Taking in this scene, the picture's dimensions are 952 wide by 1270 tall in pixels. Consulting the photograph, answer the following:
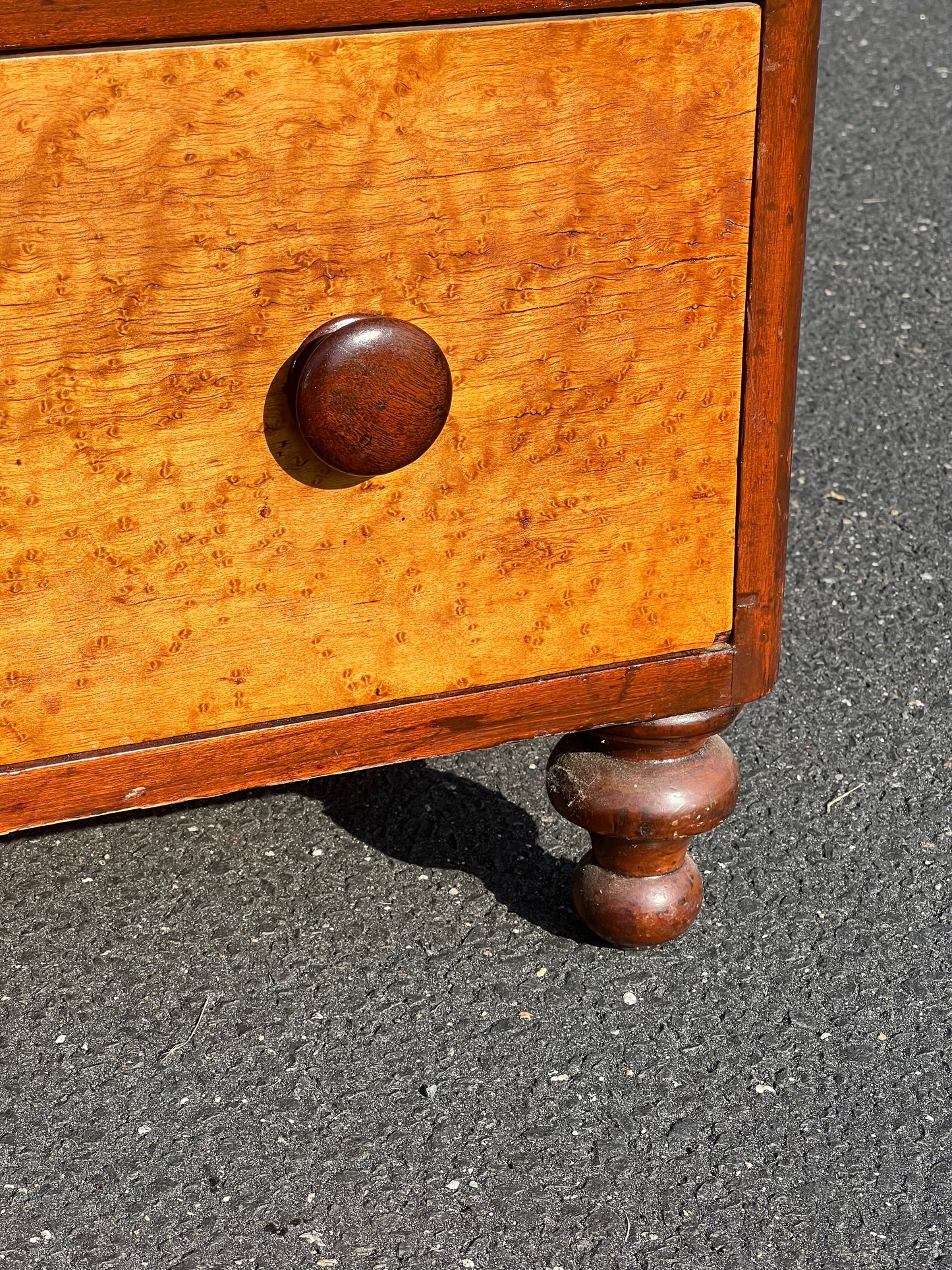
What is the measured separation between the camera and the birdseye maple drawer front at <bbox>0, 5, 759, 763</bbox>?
0.96 m

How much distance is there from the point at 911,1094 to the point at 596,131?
75 centimetres

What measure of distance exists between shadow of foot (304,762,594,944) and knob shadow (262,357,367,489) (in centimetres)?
52

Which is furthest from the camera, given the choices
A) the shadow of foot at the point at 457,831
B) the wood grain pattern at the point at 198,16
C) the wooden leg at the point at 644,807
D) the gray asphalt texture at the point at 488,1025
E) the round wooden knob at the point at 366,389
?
the shadow of foot at the point at 457,831

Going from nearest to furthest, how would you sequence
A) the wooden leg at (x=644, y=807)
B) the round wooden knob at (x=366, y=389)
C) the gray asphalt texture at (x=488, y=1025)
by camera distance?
the round wooden knob at (x=366, y=389)
the gray asphalt texture at (x=488, y=1025)
the wooden leg at (x=644, y=807)

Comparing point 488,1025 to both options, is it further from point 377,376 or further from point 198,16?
point 198,16

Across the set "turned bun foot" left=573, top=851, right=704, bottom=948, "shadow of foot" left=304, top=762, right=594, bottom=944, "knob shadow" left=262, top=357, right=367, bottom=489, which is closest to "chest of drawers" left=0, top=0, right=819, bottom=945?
"knob shadow" left=262, top=357, right=367, bottom=489

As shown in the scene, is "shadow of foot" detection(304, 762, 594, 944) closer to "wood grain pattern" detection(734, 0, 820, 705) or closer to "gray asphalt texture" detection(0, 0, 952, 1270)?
"gray asphalt texture" detection(0, 0, 952, 1270)

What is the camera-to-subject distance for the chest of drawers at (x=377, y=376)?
3.15 ft

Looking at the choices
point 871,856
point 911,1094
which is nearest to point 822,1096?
point 911,1094

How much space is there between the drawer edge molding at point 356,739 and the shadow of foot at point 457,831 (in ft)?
0.93

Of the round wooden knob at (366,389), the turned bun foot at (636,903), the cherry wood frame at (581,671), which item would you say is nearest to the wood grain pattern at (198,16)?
the cherry wood frame at (581,671)

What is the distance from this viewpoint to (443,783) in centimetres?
161

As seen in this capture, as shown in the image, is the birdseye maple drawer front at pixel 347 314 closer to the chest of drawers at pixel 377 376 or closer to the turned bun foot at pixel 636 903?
the chest of drawers at pixel 377 376

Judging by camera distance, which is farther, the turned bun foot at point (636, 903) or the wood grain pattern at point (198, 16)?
the turned bun foot at point (636, 903)
